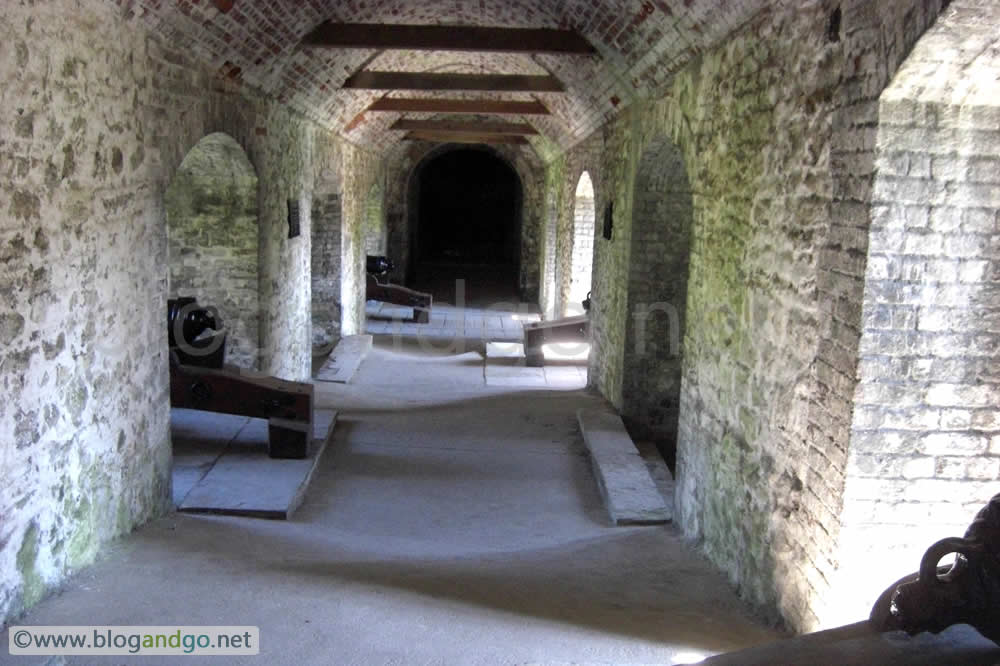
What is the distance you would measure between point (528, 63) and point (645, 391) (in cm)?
362

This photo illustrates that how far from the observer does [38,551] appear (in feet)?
10.9

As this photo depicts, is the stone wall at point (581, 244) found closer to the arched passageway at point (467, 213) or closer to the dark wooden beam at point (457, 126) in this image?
the dark wooden beam at point (457, 126)

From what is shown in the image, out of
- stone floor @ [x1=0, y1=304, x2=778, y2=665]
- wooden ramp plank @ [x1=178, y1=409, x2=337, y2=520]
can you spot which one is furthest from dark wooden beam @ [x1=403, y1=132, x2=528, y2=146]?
wooden ramp plank @ [x1=178, y1=409, x2=337, y2=520]

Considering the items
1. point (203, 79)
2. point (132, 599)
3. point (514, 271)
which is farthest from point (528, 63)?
point (514, 271)

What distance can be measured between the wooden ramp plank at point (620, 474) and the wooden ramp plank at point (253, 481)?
2042 mm

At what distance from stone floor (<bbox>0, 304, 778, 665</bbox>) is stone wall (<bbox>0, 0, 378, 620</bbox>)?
302 millimetres

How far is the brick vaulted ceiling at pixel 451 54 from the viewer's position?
462 cm

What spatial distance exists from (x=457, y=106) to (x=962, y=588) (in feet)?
31.5

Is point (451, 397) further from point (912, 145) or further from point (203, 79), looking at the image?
point (912, 145)

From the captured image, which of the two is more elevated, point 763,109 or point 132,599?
point 763,109

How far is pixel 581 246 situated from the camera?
37.1ft

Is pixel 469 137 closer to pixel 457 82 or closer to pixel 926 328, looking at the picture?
pixel 457 82

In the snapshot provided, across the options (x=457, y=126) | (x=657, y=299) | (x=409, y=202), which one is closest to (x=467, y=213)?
(x=409, y=202)

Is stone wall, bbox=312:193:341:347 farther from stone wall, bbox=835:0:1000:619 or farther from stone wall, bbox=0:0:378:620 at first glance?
stone wall, bbox=835:0:1000:619
